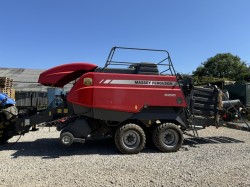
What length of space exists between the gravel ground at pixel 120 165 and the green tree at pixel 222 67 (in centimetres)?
4995

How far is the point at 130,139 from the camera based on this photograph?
7.22 m

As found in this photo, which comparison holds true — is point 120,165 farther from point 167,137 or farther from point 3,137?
point 3,137

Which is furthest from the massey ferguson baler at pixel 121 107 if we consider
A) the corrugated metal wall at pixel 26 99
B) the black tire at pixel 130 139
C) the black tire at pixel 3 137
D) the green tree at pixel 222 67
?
the green tree at pixel 222 67

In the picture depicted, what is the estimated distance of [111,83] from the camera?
23.5 ft

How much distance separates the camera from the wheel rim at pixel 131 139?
7147 mm

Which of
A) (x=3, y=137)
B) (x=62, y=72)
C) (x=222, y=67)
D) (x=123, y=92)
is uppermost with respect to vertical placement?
(x=222, y=67)

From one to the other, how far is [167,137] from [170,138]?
0.09m

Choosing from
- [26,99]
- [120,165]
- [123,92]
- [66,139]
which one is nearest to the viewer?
[120,165]

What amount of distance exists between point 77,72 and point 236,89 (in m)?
12.7

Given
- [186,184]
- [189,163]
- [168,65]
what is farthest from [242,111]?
[186,184]

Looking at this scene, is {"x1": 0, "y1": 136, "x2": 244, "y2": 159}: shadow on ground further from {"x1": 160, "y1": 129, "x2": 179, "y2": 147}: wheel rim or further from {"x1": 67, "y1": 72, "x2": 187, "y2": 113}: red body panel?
{"x1": 67, "y1": 72, "x2": 187, "y2": 113}: red body panel

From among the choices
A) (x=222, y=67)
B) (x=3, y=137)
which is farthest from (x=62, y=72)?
(x=222, y=67)

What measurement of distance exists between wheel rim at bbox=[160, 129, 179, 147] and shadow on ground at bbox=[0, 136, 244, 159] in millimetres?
377

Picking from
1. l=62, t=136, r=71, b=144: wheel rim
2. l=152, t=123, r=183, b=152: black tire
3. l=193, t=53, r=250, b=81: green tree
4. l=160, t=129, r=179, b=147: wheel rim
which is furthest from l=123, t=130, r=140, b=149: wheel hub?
l=193, t=53, r=250, b=81: green tree
